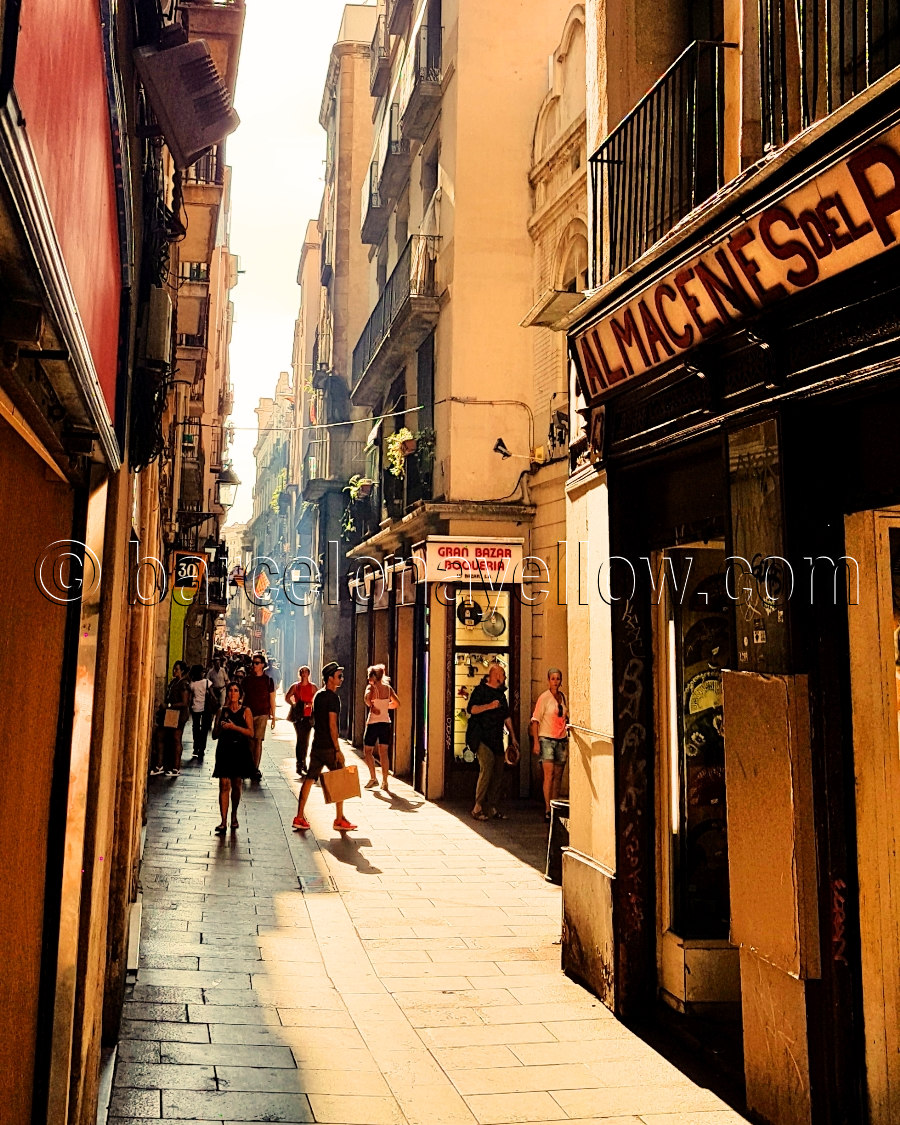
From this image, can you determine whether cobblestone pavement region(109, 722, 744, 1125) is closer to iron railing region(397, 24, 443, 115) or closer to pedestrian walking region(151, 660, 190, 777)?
pedestrian walking region(151, 660, 190, 777)

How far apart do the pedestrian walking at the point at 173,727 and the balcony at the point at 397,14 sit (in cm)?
1428

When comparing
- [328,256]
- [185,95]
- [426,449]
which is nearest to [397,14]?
[426,449]

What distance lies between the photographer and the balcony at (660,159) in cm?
702

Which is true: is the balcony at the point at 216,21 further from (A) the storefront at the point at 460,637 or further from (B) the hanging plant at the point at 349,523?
(B) the hanging plant at the point at 349,523

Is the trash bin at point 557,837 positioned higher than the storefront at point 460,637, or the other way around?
the storefront at point 460,637

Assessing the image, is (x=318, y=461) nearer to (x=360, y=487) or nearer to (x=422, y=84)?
(x=360, y=487)

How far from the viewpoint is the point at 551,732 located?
524 inches

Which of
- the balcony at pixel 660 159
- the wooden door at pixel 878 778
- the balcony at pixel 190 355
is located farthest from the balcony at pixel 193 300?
the wooden door at pixel 878 778

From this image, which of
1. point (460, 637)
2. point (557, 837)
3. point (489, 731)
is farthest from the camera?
point (460, 637)

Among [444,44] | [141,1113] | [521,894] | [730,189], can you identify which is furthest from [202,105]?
[444,44]

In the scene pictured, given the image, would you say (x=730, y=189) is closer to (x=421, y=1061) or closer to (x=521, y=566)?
(x=421, y=1061)

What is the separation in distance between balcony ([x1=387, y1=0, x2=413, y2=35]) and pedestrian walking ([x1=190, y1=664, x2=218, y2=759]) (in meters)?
14.4

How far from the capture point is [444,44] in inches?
703

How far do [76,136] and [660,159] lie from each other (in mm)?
5743
